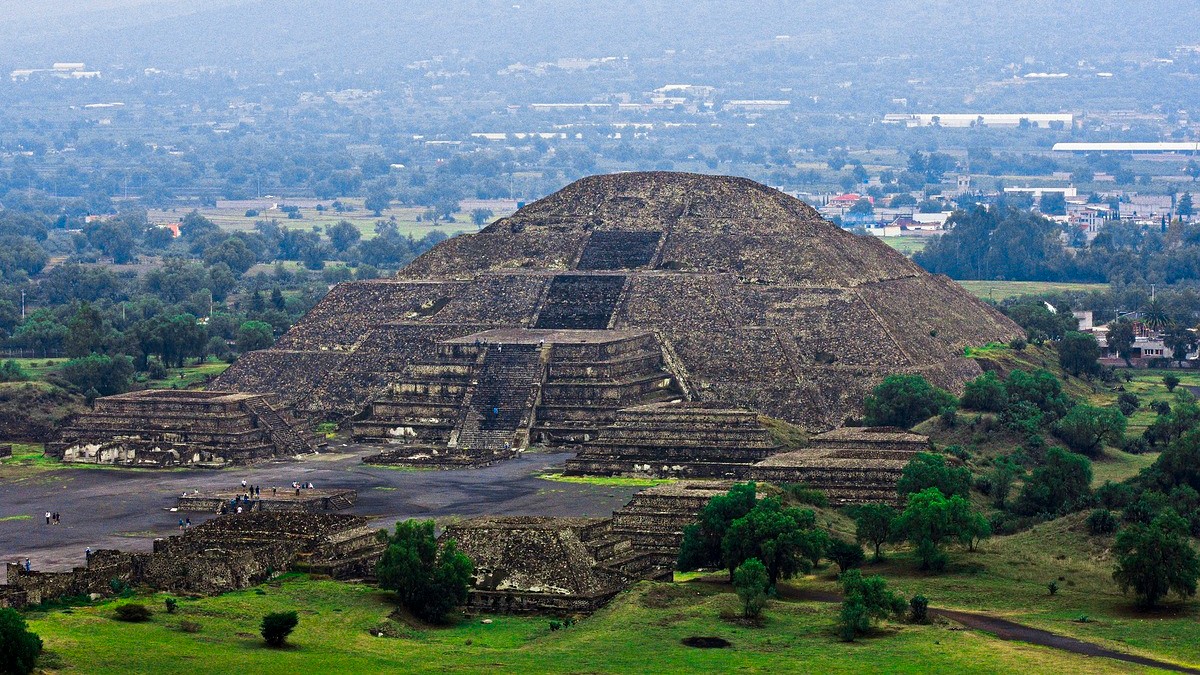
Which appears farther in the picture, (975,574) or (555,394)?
(555,394)

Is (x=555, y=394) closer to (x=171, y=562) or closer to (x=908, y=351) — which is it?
(x=908, y=351)

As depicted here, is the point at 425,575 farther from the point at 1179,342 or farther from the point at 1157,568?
the point at 1179,342

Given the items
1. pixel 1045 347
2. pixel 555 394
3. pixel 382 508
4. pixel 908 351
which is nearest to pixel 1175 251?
pixel 1045 347

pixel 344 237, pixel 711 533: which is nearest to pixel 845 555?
pixel 711 533

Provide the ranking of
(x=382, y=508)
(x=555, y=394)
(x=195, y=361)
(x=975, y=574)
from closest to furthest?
(x=975, y=574), (x=382, y=508), (x=555, y=394), (x=195, y=361)

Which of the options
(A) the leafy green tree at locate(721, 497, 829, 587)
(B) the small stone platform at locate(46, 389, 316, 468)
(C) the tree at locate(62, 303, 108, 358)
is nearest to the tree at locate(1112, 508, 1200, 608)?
(A) the leafy green tree at locate(721, 497, 829, 587)

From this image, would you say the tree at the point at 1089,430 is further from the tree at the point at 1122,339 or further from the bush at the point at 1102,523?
the tree at the point at 1122,339

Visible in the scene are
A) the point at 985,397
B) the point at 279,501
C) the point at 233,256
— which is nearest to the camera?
the point at 279,501

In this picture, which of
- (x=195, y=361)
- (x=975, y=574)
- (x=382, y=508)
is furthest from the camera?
(x=195, y=361)
